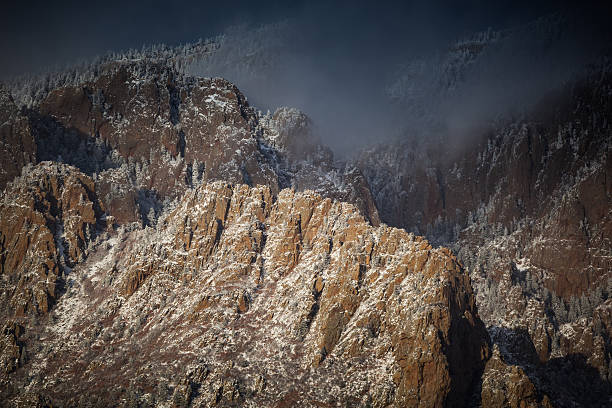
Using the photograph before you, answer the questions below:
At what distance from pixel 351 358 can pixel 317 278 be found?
81.2 feet

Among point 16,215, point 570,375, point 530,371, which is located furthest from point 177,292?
point 570,375

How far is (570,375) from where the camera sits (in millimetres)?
198125

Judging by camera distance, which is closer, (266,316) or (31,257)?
(266,316)

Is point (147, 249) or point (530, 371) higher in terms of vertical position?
point (147, 249)

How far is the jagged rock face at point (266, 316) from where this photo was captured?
14488cm

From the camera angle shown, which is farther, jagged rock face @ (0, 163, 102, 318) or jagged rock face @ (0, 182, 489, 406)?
jagged rock face @ (0, 163, 102, 318)

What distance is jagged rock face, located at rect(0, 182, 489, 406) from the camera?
475 ft

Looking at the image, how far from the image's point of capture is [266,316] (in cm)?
16825

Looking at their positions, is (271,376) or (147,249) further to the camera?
(147,249)

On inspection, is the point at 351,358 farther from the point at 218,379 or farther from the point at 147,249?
the point at 147,249

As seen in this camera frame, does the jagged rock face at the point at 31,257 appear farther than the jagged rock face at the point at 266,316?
Yes

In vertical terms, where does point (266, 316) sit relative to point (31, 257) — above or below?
below

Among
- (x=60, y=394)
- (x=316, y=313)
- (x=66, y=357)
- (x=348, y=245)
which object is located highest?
(x=348, y=245)

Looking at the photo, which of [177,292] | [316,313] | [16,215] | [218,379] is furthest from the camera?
[16,215]
